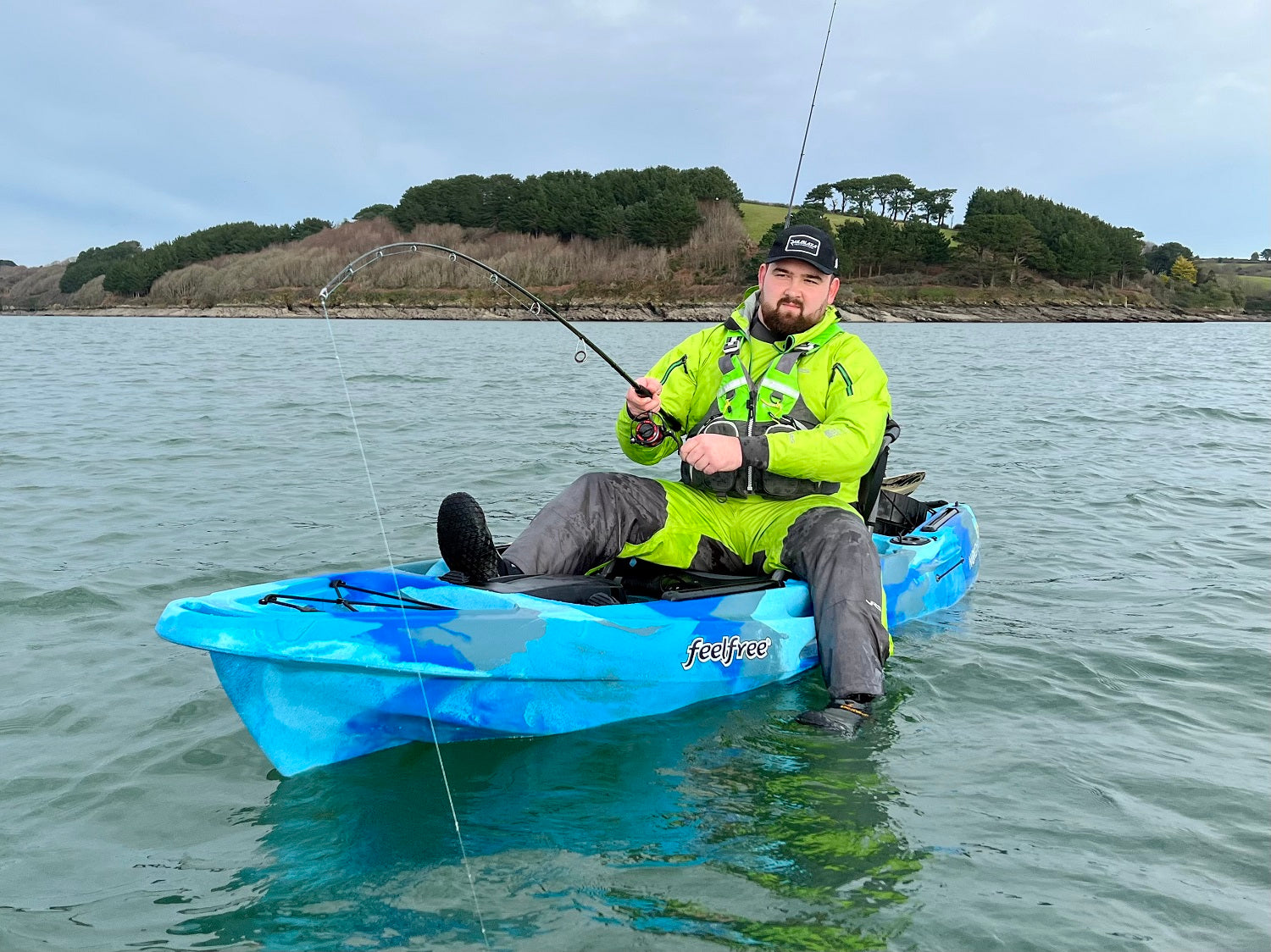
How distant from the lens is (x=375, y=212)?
321 ft

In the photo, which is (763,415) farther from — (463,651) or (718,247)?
(718,247)

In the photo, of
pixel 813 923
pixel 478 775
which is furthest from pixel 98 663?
pixel 813 923

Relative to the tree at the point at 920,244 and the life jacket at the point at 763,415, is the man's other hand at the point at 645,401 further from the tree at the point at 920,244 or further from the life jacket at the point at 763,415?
the tree at the point at 920,244

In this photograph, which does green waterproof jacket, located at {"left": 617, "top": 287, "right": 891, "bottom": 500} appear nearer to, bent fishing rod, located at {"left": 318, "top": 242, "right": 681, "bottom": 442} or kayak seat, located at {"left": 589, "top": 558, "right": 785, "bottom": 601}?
bent fishing rod, located at {"left": 318, "top": 242, "right": 681, "bottom": 442}

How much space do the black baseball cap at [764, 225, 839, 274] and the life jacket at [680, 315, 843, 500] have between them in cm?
34

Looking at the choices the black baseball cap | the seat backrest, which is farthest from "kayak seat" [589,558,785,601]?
the black baseball cap

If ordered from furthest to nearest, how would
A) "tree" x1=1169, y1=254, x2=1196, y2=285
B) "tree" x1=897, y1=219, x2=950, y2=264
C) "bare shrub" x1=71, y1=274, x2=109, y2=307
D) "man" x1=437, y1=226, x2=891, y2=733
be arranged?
"bare shrub" x1=71, y1=274, x2=109, y2=307 → "tree" x1=1169, y1=254, x2=1196, y2=285 → "tree" x1=897, y1=219, x2=950, y2=264 → "man" x1=437, y1=226, x2=891, y2=733

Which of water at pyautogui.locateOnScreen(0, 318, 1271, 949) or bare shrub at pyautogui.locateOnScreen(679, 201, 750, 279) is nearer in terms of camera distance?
water at pyautogui.locateOnScreen(0, 318, 1271, 949)

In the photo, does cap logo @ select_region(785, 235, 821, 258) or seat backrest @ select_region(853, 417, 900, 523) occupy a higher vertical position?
cap logo @ select_region(785, 235, 821, 258)

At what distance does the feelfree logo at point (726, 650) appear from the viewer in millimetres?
4551

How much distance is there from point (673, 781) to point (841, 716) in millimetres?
905

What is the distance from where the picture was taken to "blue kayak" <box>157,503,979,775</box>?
352cm

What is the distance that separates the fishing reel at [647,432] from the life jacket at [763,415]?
190 millimetres

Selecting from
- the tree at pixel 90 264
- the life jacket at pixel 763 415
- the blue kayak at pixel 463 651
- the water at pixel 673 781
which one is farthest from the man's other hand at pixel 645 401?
the tree at pixel 90 264
